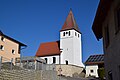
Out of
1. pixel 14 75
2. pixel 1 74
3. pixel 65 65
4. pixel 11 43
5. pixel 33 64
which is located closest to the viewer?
pixel 1 74

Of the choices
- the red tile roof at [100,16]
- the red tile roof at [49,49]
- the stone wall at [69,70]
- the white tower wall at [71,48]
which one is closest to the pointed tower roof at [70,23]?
the white tower wall at [71,48]

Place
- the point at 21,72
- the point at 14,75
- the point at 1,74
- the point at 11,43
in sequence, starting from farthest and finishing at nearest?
the point at 11,43
the point at 21,72
the point at 14,75
the point at 1,74

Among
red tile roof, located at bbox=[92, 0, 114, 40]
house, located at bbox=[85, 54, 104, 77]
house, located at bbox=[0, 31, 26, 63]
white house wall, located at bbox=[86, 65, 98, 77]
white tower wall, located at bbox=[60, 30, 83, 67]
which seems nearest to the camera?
red tile roof, located at bbox=[92, 0, 114, 40]

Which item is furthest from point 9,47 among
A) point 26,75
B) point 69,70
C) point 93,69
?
point 93,69

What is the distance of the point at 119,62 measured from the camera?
786 centimetres

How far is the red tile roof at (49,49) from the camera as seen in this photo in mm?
63812

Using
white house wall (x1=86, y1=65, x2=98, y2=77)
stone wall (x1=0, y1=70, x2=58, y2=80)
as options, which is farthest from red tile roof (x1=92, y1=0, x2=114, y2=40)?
white house wall (x1=86, y1=65, x2=98, y2=77)

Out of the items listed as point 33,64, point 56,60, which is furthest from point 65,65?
point 33,64

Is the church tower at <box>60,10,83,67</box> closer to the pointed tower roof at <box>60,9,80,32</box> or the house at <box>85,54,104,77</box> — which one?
the pointed tower roof at <box>60,9,80,32</box>

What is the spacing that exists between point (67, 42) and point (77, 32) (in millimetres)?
5073

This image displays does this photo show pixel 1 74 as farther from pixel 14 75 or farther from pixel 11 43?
pixel 11 43

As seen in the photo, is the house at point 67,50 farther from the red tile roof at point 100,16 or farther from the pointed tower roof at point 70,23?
the red tile roof at point 100,16

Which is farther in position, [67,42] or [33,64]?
[67,42]

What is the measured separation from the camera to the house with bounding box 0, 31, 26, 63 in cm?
3869
